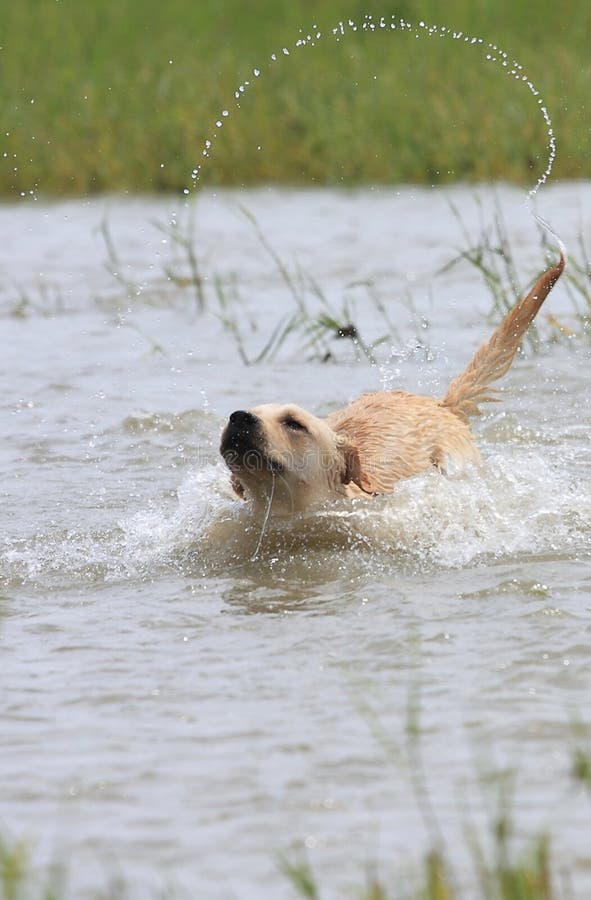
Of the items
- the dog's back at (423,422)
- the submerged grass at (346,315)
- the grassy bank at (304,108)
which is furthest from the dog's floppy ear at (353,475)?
the grassy bank at (304,108)

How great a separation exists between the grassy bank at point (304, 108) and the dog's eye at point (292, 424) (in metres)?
8.89

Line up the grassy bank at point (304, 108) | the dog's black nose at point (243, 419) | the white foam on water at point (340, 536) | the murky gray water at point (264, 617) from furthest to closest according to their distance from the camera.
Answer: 1. the grassy bank at point (304, 108)
2. the white foam on water at point (340, 536)
3. the dog's black nose at point (243, 419)
4. the murky gray water at point (264, 617)

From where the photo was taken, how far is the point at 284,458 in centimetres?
631

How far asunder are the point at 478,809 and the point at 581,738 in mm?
349

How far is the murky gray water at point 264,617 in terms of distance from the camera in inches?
146

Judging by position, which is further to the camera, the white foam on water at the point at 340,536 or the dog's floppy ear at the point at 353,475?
the dog's floppy ear at the point at 353,475

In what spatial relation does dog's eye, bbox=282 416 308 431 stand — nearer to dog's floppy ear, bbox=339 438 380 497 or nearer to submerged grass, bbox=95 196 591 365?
dog's floppy ear, bbox=339 438 380 497

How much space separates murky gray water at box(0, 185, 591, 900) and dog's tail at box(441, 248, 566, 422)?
368mm

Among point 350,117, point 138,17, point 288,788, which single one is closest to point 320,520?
point 288,788

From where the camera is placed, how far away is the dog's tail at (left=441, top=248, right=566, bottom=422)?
728cm

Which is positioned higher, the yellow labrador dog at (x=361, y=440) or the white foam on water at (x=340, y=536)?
the yellow labrador dog at (x=361, y=440)

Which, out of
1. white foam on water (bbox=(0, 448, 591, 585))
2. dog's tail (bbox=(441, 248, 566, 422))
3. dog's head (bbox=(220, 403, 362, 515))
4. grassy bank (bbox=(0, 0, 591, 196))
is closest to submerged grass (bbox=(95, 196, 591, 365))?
dog's tail (bbox=(441, 248, 566, 422))

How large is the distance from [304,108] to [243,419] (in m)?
11.1

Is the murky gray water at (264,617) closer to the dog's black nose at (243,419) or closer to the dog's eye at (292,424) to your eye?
the dog's eye at (292,424)
